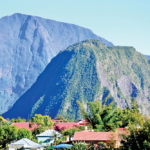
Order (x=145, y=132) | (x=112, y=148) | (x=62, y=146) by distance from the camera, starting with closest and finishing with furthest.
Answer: (x=145, y=132) < (x=112, y=148) < (x=62, y=146)

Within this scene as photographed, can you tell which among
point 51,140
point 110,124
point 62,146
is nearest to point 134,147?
point 62,146

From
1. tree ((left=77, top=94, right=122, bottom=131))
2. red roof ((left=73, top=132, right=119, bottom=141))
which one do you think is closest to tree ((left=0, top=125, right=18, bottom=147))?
tree ((left=77, top=94, right=122, bottom=131))

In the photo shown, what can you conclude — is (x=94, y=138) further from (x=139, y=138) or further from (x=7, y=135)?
(x=7, y=135)

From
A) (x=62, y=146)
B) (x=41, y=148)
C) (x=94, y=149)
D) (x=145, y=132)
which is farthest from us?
(x=41, y=148)

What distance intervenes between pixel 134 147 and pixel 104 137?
9.07m

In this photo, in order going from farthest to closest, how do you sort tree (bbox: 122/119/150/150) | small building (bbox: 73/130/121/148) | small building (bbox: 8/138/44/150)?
1. small building (bbox: 8/138/44/150)
2. small building (bbox: 73/130/121/148)
3. tree (bbox: 122/119/150/150)

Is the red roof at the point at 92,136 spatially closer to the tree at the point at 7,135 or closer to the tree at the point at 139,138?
the tree at the point at 139,138

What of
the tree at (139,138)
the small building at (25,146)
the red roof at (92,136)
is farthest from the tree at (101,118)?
the tree at (139,138)

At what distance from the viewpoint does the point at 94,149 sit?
4069 cm

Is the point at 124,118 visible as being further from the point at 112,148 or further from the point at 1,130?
the point at 112,148

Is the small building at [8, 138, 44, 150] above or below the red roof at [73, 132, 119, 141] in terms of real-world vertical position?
below

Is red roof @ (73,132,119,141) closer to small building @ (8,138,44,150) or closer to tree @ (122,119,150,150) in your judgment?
tree @ (122,119,150,150)

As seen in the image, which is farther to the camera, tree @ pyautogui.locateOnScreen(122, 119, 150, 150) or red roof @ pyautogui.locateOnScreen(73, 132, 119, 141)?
red roof @ pyautogui.locateOnScreen(73, 132, 119, 141)

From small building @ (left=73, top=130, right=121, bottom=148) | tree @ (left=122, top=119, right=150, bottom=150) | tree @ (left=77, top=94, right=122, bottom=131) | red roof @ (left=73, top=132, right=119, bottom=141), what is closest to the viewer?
tree @ (left=122, top=119, right=150, bottom=150)
